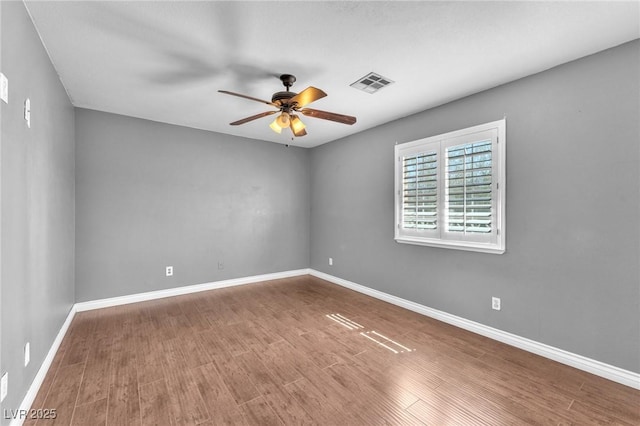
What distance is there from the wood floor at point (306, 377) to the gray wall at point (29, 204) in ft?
1.42

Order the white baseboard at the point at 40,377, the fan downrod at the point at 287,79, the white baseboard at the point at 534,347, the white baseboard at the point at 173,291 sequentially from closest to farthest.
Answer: the white baseboard at the point at 40,377
the white baseboard at the point at 534,347
the fan downrod at the point at 287,79
the white baseboard at the point at 173,291

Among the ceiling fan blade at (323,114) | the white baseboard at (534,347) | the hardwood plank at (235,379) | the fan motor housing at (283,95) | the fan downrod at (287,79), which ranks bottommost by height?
the hardwood plank at (235,379)

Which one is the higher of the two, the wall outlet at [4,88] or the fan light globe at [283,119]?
the fan light globe at [283,119]

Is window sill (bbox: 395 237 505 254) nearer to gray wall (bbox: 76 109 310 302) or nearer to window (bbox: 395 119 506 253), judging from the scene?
window (bbox: 395 119 506 253)

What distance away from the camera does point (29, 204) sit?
1.91m

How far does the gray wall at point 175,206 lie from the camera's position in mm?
3645

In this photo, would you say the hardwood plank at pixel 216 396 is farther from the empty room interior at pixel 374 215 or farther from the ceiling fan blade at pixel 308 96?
the ceiling fan blade at pixel 308 96

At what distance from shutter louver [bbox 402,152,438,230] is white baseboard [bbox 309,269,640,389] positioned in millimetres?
1072

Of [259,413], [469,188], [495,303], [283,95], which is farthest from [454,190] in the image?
[259,413]

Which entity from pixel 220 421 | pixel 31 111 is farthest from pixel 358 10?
pixel 220 421

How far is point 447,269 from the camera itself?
10.8 feet

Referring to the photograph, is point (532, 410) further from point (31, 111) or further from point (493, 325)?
point (31, 111)

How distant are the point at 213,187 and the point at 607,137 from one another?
15.7ft

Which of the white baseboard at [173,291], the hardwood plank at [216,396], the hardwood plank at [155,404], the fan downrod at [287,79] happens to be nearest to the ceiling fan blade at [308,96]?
the fan downrod at [287,79]
